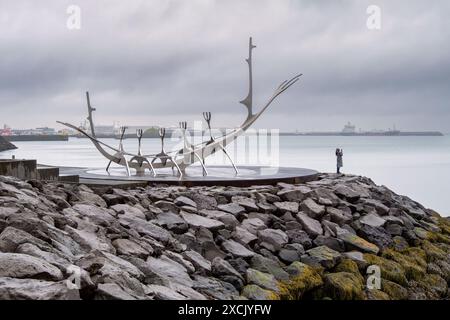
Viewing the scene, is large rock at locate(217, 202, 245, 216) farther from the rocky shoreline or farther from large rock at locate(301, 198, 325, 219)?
large rock at locate(301, 198, 325, 219)

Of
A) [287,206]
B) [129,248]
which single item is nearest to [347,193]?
[287,206]

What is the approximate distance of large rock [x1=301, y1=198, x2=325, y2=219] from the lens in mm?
9398

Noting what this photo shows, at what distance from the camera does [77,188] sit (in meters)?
8.09

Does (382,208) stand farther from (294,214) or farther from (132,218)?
(132,218)

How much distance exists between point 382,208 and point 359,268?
8.82ft

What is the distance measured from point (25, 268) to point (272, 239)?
13.8 ft

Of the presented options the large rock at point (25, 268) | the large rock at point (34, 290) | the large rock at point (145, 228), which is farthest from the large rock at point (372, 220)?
the large rock at point (34, 290)

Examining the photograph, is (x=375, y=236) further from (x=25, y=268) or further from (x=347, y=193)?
(x=25, y=268)

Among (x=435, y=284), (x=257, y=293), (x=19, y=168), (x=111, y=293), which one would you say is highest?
(x=19, y=168)

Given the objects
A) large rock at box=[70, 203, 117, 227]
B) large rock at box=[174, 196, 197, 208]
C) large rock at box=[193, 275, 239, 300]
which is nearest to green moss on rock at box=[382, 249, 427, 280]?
large rock at box=[174, 196, 197, 208]

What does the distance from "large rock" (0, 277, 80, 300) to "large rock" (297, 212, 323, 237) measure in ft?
16.5

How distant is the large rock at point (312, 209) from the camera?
Result: 940cm

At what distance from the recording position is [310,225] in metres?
8.94
